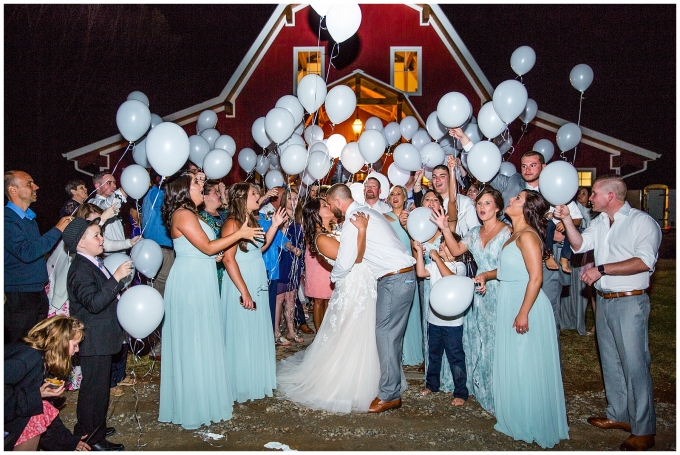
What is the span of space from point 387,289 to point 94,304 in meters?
2.25

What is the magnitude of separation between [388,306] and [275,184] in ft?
11.1

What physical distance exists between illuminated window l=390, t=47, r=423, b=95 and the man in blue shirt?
1155cm

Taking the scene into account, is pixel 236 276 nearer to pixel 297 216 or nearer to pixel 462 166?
pixel 297 216

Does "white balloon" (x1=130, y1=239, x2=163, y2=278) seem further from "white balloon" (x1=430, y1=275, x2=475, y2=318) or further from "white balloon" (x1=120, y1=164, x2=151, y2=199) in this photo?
"white balloon" (x1=430, y1=275, x2=475, y2=318)

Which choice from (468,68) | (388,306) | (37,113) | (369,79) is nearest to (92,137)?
(37,113)

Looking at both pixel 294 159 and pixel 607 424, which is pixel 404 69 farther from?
pixel 607 424

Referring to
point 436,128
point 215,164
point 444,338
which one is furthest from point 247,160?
point 444,338

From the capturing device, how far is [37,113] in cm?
2212

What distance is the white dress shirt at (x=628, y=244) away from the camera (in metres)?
3.62

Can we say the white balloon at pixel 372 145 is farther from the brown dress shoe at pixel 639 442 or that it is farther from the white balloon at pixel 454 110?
the brown dress shoe at pixel 639 442

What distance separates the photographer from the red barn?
1366cm

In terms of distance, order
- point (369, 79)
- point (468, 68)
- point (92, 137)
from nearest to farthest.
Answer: point (369, 79), point (468, 68), point (92, 137)

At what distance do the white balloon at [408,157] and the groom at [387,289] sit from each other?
2.15 meters

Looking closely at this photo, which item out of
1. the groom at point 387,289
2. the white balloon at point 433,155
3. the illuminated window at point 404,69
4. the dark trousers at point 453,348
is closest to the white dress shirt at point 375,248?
the groom at point 387,289
